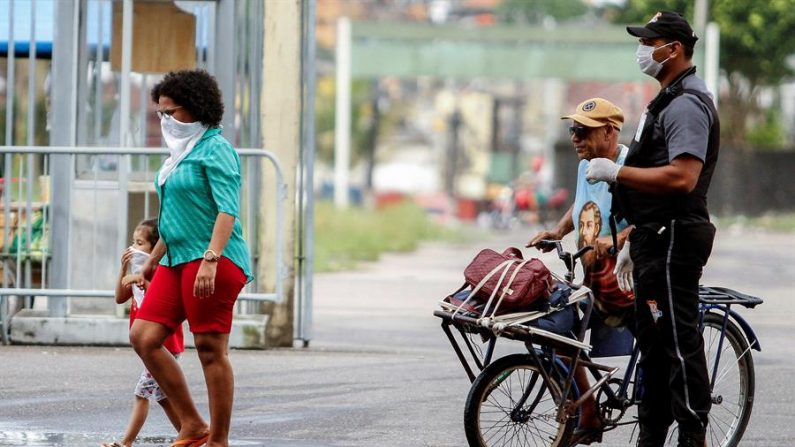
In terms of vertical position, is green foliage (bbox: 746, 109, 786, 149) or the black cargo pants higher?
green foliage (bbox: 746, 109, 786, 149)

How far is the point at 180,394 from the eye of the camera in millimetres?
6176

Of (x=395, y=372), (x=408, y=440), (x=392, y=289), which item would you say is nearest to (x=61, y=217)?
(x=395, y=372)

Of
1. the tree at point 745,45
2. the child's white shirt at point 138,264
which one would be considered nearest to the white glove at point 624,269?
the child's white shirt at point 138,264

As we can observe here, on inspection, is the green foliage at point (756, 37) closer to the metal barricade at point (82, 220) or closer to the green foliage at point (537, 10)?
the metal barricade at point (82, 220)

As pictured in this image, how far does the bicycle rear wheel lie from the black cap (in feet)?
3.91

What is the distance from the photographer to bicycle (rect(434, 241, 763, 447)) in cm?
583

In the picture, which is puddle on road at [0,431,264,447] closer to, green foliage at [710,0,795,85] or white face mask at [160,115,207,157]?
white face mask at [160,115,207,157]

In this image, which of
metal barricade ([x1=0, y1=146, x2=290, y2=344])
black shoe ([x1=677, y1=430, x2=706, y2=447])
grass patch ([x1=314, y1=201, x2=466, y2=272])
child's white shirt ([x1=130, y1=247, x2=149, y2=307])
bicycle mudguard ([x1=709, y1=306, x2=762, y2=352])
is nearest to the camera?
black shoe ([x1=677, y1=430, x2=706, y2=447])

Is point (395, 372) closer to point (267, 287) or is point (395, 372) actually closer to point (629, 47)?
point (267, 287)

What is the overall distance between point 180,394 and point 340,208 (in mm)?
22690

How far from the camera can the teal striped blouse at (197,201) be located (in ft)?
19.7

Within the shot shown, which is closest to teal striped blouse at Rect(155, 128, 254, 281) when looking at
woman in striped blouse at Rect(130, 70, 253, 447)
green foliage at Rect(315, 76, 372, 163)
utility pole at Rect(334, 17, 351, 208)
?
woman in striped blouse at Rect(130, 70, 253, 447)

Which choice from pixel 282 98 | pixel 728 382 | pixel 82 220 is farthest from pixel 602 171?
pixel 82 220

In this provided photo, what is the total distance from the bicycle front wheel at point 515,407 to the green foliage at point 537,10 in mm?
74841
